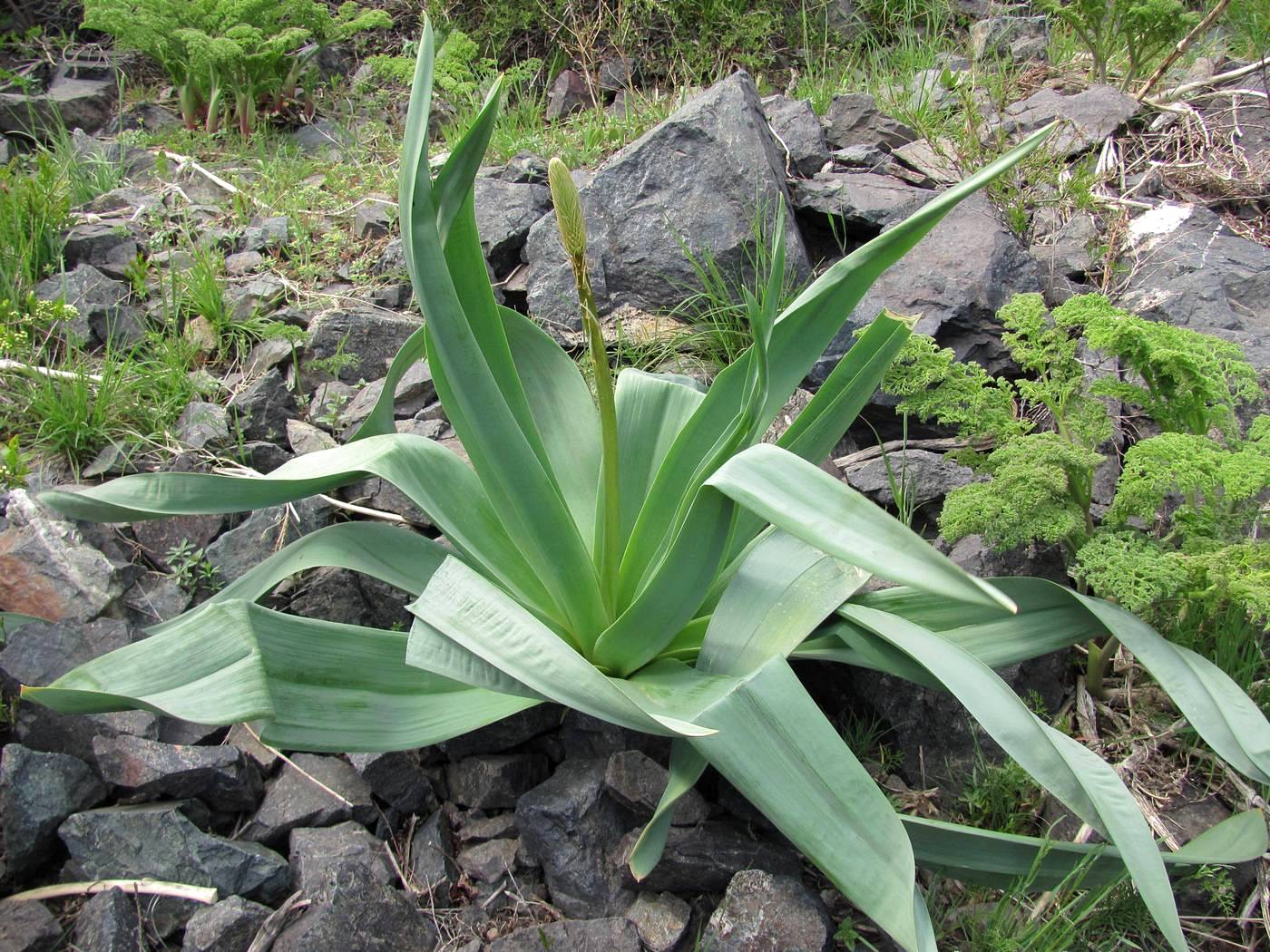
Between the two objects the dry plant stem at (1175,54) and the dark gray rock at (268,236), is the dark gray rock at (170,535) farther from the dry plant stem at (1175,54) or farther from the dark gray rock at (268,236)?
the dry plant stem at (1175,54)

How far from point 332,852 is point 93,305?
2.04 meters

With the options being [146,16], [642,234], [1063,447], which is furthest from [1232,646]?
[146,16]

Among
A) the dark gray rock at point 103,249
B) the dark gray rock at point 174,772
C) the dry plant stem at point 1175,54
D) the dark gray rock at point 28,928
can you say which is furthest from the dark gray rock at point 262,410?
the dry plant stem at point 1175,54

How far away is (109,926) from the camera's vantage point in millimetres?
1543

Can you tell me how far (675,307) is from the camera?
301 centimetres

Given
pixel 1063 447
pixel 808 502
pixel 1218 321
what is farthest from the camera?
pixel 1218 321

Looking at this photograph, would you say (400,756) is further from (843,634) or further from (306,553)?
(843,634)

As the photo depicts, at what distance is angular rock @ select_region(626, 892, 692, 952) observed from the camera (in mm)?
1629

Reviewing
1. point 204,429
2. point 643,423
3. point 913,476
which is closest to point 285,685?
point 643,423

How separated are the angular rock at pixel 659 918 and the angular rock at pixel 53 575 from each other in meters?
1.31

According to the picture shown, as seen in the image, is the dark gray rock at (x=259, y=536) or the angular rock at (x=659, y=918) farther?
the dark gray rock at (x=259, y=536)

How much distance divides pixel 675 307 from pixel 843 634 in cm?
152

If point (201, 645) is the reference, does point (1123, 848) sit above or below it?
below

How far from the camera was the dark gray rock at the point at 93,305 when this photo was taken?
2941 millimetres
